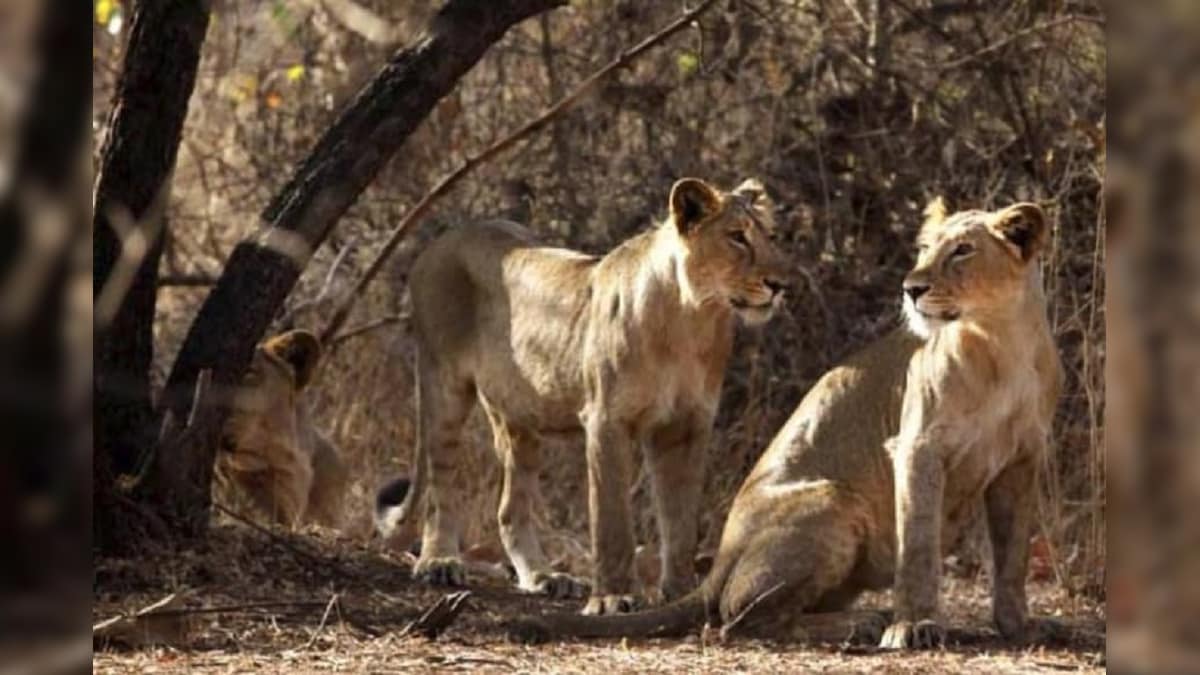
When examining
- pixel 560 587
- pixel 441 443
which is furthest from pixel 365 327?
pixel 560 587

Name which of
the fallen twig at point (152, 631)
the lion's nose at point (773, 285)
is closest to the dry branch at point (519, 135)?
the lion's nose at point (773, 285)

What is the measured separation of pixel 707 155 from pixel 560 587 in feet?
11.3

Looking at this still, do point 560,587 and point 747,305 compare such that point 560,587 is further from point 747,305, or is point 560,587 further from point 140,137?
point 140,137

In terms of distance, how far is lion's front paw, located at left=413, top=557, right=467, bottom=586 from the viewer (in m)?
8.25

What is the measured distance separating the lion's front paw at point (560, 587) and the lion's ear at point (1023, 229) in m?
2.33

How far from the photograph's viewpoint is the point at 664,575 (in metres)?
7.78

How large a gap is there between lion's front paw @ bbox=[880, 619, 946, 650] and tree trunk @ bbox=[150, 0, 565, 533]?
240 cm

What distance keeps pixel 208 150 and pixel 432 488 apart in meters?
3.75

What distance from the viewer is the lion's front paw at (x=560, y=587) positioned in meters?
8.24

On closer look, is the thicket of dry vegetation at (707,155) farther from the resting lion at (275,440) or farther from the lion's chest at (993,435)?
the lion's chest at (993,435)

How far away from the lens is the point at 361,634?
6.36 m

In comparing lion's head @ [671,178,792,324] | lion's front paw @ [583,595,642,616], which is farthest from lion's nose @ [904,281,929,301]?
lion's front paw @ [583,595,642,616]

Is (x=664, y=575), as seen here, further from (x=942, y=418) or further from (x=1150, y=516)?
(x=1150, y=516)

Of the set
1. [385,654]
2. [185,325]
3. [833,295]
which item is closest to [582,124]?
[833,295]
